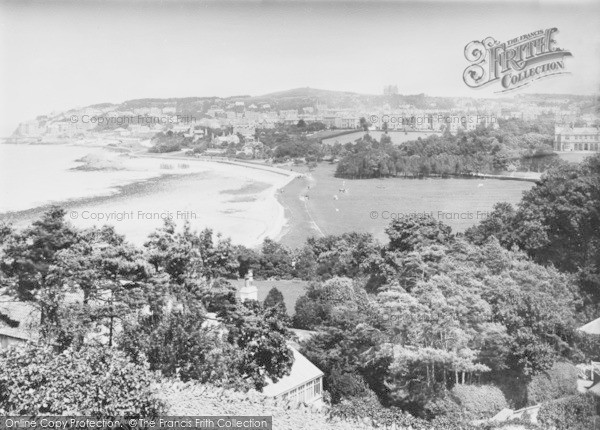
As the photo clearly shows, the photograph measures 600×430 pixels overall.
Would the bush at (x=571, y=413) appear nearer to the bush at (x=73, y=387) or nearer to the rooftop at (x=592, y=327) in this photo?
the rooftop at (x=592, y=327)

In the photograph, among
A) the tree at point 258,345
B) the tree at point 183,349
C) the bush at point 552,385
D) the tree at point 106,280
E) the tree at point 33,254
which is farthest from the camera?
the bush at point 552,385

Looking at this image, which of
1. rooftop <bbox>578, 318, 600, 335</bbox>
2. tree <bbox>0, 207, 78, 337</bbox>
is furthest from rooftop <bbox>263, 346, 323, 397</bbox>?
rooftop <bbox>578, 318, 600, 335</bbox>

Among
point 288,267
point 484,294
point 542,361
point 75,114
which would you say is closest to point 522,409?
point 542,361

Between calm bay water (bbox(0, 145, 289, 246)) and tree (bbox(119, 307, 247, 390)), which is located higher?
calm bay water (bbox(0, 145, 289, 246))

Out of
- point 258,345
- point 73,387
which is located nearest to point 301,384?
point 258,345

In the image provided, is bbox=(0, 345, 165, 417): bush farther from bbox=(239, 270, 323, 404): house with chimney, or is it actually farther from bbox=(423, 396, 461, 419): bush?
bbox=(423, 396, 461, 419): bush

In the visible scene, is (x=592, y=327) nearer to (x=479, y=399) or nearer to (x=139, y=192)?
(x=479, y=399)

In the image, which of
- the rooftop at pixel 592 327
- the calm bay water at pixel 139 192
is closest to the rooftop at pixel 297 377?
the calm bay water at pixel 139 192
